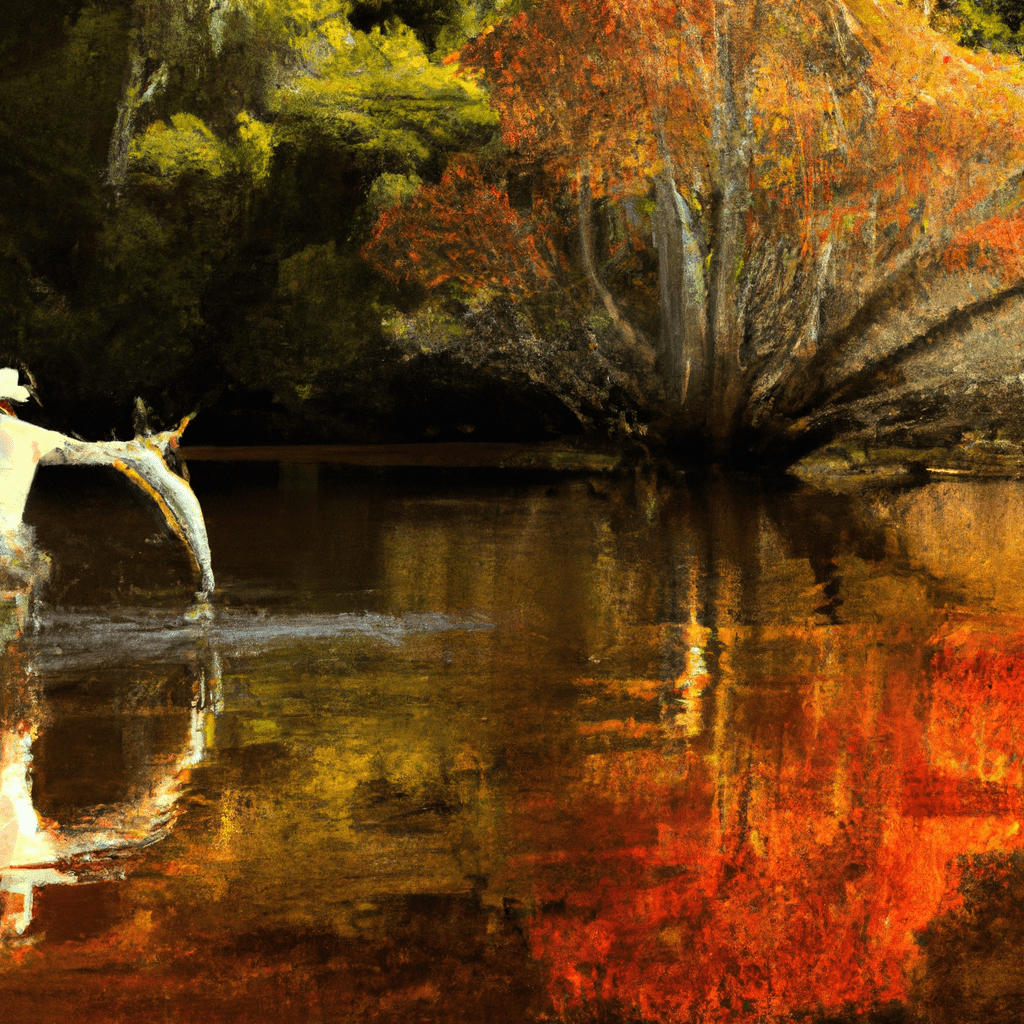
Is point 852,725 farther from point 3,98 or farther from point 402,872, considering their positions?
point 3,98

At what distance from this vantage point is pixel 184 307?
19.5 metres

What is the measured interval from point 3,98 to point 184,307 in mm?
3751

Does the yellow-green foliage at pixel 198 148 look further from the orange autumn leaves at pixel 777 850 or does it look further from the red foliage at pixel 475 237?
the orange autumn leaves at pixel 777 850

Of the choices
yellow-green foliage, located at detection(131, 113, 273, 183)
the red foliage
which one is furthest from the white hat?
yellow-green foliage, located at detection(131, 113, 273, 183)

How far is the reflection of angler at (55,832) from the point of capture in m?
3.04

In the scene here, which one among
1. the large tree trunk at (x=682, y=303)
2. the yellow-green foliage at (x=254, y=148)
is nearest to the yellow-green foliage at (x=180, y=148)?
the yellow-green foliage at (x=254, y=148)

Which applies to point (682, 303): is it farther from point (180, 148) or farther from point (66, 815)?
point (66, 815)

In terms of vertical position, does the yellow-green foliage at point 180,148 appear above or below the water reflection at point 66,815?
above

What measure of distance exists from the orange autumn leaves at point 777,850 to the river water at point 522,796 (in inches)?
0.4

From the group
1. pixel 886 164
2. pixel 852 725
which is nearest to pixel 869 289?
pixel 886 164

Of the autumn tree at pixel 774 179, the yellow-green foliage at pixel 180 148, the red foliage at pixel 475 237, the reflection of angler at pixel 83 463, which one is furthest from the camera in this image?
the yellow-green foliage at pixel 180 148

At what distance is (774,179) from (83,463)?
11309mm

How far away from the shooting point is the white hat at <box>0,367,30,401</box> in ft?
16.2

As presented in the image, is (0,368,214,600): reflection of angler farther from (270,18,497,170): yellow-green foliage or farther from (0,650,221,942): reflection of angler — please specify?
(270,18,497,170): yellow-green foliage
